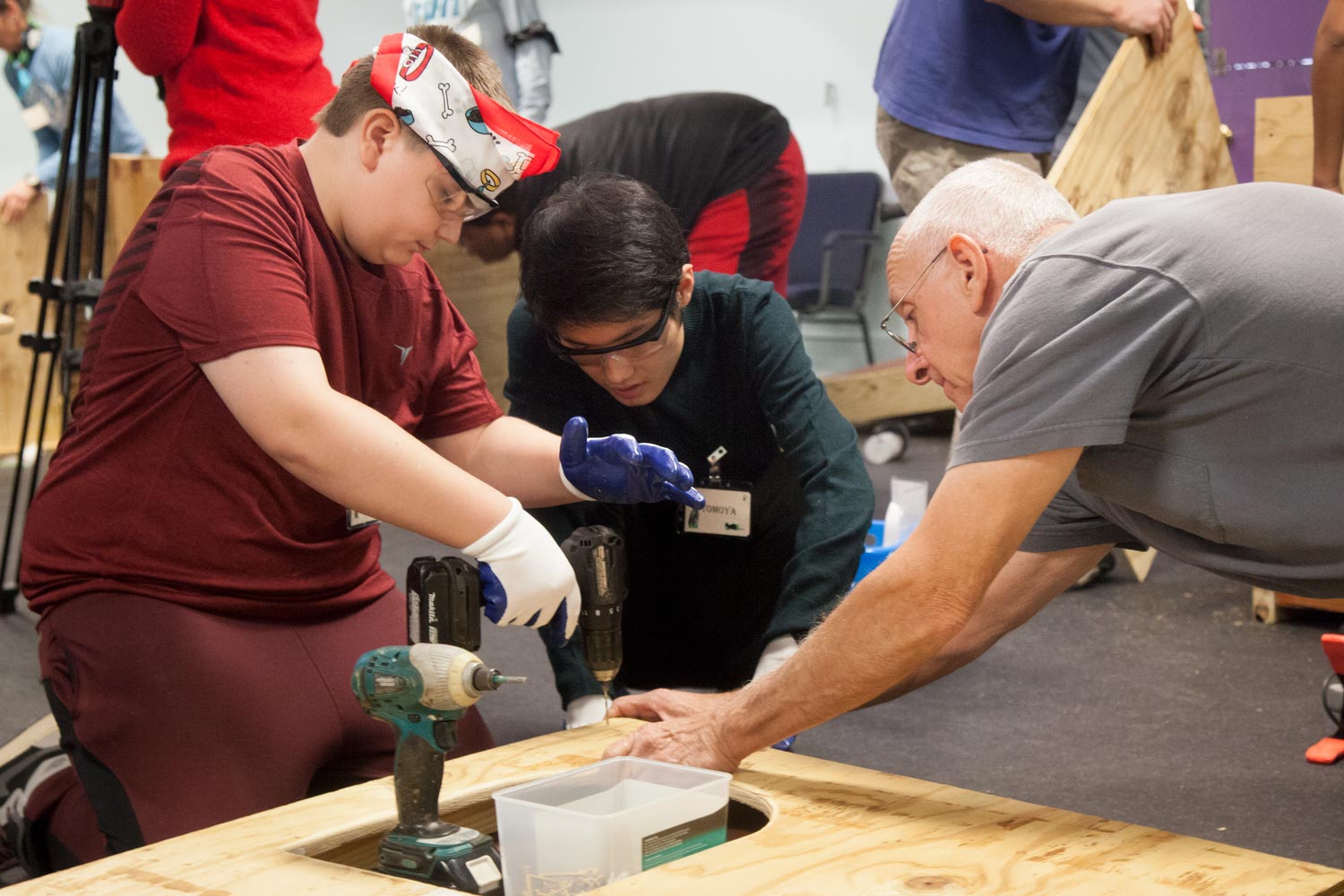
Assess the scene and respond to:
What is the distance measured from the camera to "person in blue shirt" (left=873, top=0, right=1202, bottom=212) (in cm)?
322

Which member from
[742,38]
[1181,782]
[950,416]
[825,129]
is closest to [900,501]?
[1181,782]

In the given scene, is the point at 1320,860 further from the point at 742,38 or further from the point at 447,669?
the point at 742,38

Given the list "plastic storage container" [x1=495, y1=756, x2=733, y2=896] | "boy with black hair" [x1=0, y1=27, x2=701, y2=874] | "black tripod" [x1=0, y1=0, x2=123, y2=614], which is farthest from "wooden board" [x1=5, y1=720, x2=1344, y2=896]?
"black tripod" [x1=0, y1=0, x2=123, y2=614]

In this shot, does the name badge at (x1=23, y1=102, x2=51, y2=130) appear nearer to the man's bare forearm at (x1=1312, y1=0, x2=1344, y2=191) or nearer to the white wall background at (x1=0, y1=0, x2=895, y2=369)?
the white wall background at (x1=0, y1=0, x2=895, y2=369)

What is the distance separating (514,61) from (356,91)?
362 centimetres

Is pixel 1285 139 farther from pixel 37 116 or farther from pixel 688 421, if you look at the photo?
pixel 37 116

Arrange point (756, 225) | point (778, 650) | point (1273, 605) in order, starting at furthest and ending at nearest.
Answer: point (1273, 605), point (756, 225), point (778, 650)

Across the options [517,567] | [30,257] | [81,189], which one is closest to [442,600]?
[517,567]

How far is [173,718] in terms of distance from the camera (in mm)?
1802

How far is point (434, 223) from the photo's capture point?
184 centimetres

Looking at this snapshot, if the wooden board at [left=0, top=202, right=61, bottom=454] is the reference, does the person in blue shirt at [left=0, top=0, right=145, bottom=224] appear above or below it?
above

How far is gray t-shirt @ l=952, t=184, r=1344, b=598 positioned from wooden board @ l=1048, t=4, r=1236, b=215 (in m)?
1.80

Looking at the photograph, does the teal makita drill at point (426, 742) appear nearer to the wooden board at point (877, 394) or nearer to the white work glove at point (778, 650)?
the white work glove at point (778, 650)

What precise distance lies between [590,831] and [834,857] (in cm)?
24
